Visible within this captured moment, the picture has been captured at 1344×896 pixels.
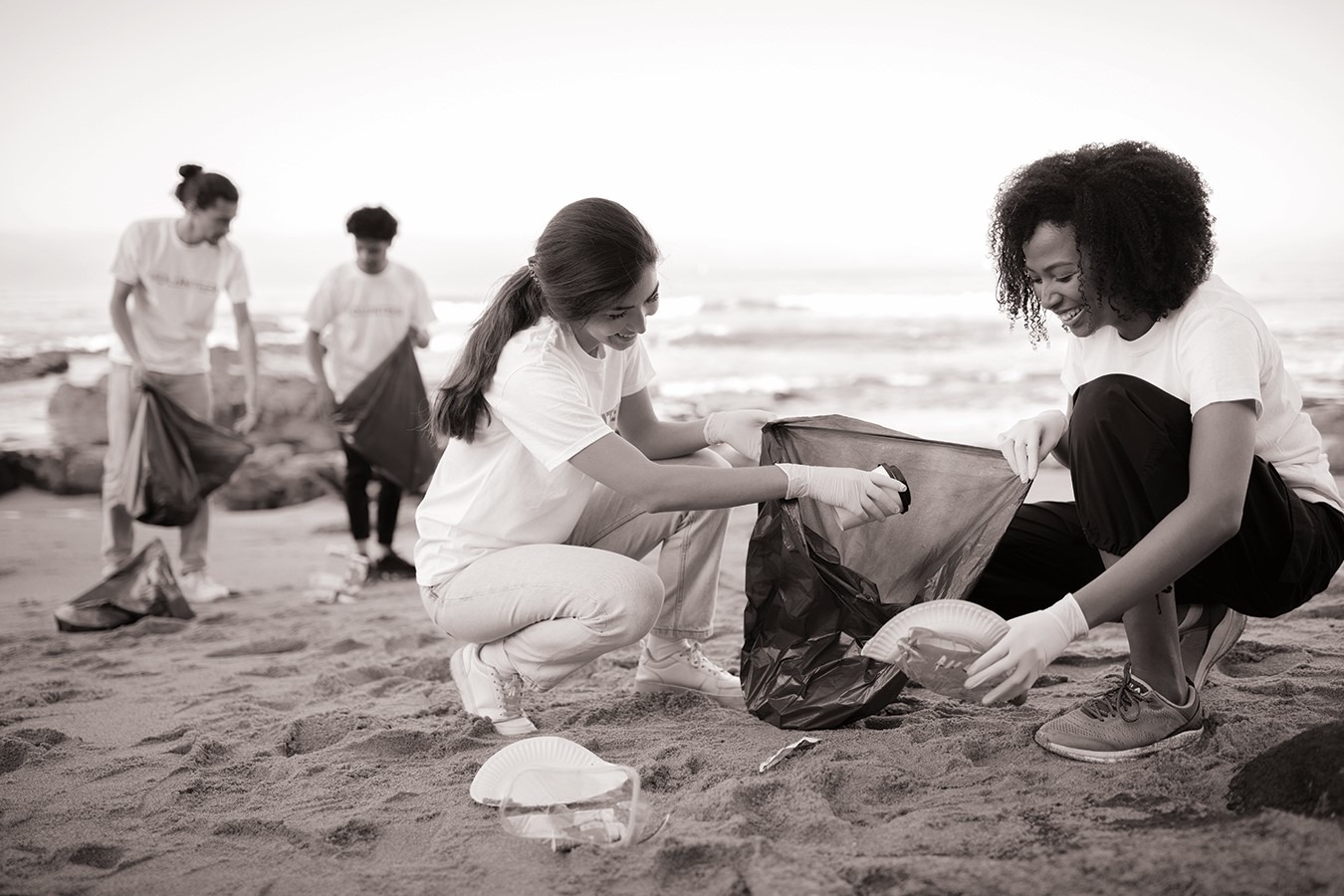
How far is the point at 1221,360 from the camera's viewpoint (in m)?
1.95

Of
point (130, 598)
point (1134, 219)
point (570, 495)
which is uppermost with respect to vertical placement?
point (1134, 219)

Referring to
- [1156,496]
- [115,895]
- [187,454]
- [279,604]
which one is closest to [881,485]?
[1156,496]

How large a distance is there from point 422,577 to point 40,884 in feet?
3.28

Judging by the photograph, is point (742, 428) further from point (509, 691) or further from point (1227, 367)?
point (1227, 367)

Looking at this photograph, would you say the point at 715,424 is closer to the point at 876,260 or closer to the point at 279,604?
the point at 279,604

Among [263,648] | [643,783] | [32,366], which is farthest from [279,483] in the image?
[32,366]

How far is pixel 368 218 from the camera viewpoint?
4867mm

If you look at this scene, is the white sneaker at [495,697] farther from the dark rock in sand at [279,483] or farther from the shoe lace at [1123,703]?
the dark rock in sand at [279,483]

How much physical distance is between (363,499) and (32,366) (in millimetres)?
8352

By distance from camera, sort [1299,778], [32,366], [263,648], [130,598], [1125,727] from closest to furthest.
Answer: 1. [1299,778]
2. [1125,727]
3. [263,648]
4. [130,598]
5. [32,366]

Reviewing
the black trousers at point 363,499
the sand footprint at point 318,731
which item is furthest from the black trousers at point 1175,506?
the black trousers at point 363,499

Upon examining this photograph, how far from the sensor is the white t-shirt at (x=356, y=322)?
194 inches

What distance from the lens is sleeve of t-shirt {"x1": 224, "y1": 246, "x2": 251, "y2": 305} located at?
4.69m

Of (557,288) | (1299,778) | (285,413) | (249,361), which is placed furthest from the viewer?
(285,413)
